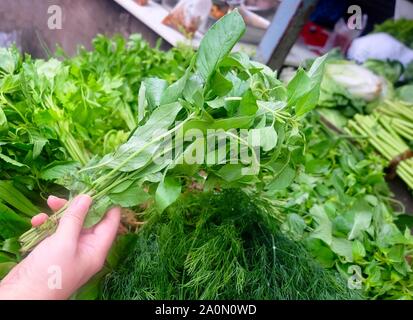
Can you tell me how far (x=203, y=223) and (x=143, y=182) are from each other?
147mm

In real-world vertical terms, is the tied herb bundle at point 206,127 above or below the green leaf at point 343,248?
above

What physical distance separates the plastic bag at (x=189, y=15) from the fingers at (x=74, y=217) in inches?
37.2

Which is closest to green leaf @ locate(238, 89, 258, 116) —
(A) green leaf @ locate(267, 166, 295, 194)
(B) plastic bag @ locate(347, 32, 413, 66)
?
(A) green leaf @ locate(267, 166, 295, 194)

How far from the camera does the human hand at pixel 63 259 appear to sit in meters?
0.57

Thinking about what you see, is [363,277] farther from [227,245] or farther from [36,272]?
[36,272]

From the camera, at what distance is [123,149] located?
0.64 metres

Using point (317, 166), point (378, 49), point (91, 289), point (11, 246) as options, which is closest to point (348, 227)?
point (317, 166)

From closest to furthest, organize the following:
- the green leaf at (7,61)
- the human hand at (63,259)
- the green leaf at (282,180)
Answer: the human hand at (63,259), the green leaf at (282,180), the green leaf at (7,61)

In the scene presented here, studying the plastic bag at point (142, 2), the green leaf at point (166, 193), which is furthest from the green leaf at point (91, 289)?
the plastic bag at point (142, 2)

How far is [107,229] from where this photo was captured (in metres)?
0.66

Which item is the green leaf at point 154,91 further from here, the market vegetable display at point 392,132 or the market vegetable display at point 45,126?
the market vegetable display at point 392,132

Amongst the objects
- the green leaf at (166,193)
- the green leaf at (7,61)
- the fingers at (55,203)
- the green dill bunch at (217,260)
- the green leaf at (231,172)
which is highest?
the green leaf at (7,61)

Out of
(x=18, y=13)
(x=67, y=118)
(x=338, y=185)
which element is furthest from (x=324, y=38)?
(x=67, y=118)
